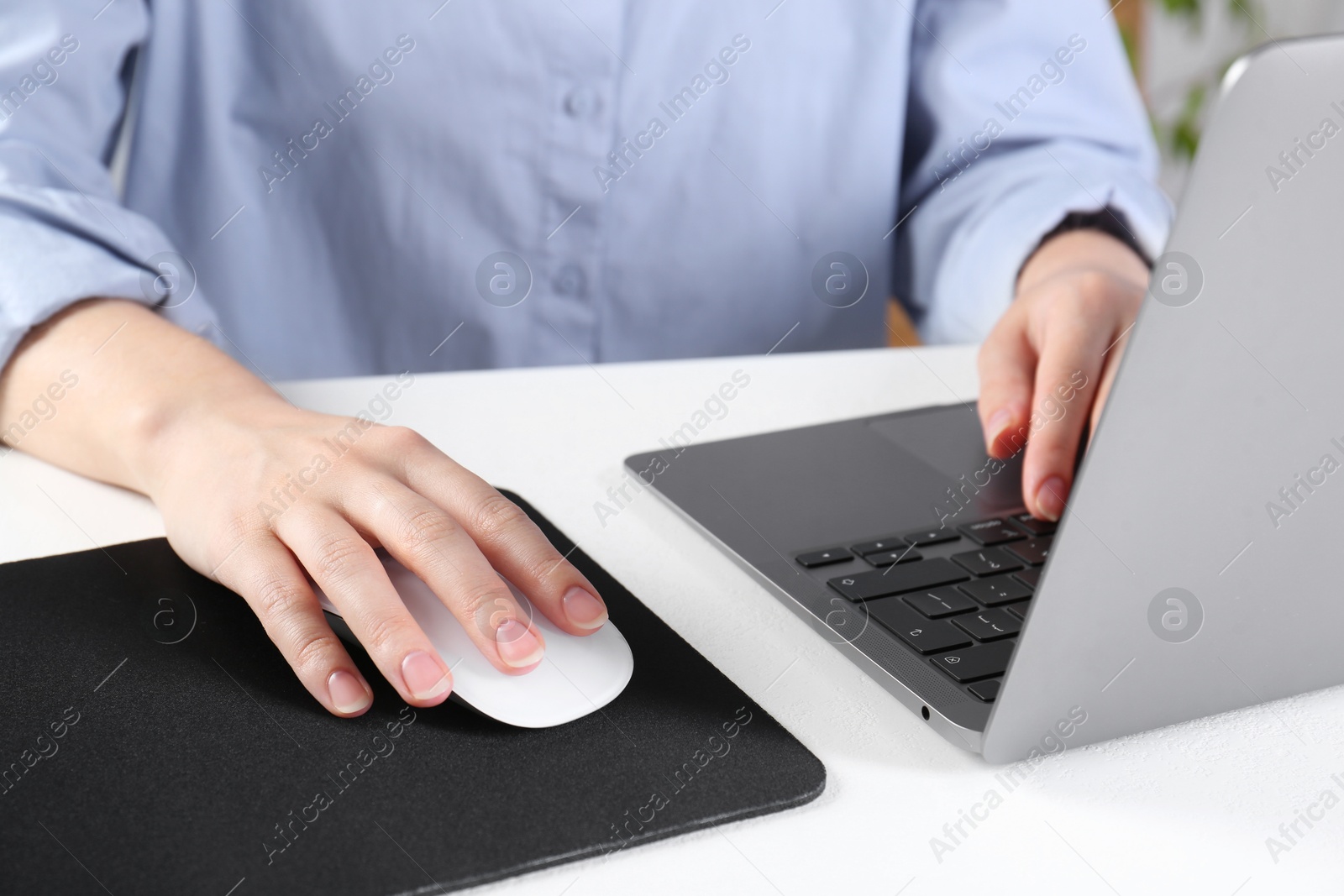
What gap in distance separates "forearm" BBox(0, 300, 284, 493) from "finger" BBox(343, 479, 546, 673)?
157 millimetres

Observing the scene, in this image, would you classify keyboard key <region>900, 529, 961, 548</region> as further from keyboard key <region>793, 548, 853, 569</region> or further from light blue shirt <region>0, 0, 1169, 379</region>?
light blue shirt <region>0, 0, 1169, 379</region>

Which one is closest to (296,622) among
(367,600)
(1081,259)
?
(367,600)

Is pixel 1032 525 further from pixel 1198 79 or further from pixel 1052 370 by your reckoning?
pixel 1198 79

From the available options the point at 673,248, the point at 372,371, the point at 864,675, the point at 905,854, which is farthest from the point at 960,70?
the point at 905,854

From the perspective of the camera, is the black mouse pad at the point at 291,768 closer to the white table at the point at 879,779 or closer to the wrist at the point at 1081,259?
the white table at the point at 879,779

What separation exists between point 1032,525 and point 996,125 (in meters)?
0.69

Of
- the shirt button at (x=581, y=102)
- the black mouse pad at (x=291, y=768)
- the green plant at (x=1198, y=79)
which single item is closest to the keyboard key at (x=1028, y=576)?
the black mouse pad at (x=291, y=768)

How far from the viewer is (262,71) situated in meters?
1.10

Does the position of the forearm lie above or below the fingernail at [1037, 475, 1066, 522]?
below

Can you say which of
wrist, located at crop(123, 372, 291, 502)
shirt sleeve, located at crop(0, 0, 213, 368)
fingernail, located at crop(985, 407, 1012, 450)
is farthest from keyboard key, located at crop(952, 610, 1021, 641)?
shirt sleeve, located at crop(0, 0, 213, 368)

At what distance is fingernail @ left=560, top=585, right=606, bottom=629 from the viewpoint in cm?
48

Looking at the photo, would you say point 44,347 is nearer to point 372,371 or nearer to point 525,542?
point 525,542

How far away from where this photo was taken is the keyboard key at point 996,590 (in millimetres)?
532

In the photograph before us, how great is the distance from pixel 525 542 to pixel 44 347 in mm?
403
